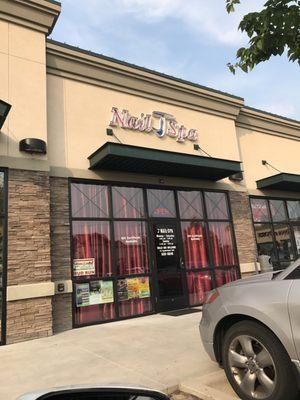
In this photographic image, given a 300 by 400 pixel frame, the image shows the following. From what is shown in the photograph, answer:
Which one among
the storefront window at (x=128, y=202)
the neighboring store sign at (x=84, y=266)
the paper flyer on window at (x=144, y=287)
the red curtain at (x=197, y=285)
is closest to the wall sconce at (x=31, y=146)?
the storefront window at (x=128, y=202)

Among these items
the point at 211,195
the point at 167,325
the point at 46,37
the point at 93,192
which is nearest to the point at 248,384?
the point at 167,325

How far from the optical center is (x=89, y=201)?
9.32 meters

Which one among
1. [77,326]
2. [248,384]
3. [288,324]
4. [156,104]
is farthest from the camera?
[156,104]

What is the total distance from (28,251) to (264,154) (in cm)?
982

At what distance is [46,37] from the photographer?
371 inches

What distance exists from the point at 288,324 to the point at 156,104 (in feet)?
28.9

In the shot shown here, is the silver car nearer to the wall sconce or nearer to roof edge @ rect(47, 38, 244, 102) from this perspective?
the wall sconce

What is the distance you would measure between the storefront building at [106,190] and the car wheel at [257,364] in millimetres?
4783

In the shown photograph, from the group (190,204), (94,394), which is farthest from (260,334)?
(190,204)

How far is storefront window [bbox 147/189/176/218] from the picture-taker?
1032 cm

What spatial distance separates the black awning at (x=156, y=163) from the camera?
888 centimetres

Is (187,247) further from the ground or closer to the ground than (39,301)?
further from the ground

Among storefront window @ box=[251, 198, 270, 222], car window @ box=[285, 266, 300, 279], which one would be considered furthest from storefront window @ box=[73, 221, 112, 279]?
car window @ box=[285, 266, 300, 279]

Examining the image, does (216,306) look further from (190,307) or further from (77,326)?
(190,307)
